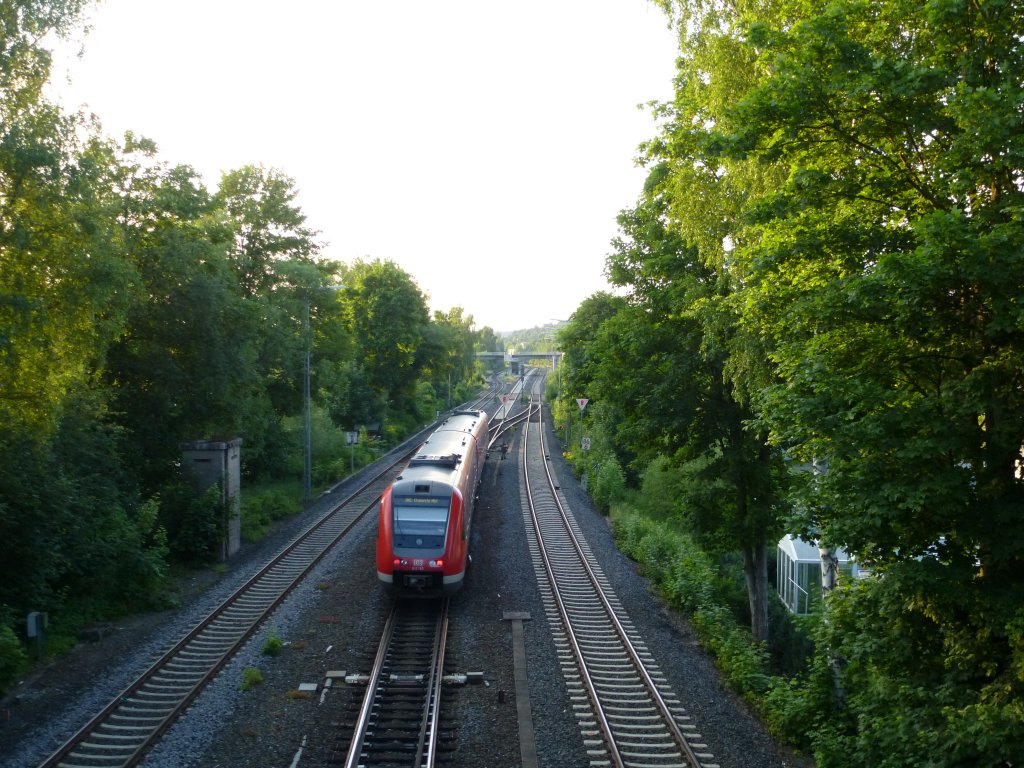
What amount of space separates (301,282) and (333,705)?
23.2 m

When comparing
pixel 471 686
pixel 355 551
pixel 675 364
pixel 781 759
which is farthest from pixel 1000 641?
pixel 355 551

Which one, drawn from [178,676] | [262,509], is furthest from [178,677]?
[262,509]

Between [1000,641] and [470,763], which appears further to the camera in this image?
[470,763]

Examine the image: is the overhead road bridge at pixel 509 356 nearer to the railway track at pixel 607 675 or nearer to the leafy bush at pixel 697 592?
the leafy bush at pixel 697 592

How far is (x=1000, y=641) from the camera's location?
22.6 ft

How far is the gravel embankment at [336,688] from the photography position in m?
9.65

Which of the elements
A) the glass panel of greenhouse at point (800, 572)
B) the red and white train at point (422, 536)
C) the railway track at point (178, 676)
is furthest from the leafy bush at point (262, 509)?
the glass panel of greenhouse at point (800, 572)

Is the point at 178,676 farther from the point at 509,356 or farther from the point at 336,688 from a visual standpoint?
the point at 509,356

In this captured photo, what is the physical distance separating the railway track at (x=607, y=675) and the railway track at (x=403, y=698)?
204 cm

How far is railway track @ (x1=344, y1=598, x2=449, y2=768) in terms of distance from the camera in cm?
945

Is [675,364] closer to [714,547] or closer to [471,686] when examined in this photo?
[714,547]

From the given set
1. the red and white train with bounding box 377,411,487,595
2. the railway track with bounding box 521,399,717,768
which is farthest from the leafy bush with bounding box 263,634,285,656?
the railway track with bounding box 521,399,717,768

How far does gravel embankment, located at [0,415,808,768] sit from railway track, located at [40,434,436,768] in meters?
0.25

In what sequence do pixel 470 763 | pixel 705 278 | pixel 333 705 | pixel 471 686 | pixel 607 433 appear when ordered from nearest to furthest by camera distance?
1. pixel 470 763
2. pixel 333 705
3. pixel 471 686
4. pixel 705 278
5. pixel 607 433
